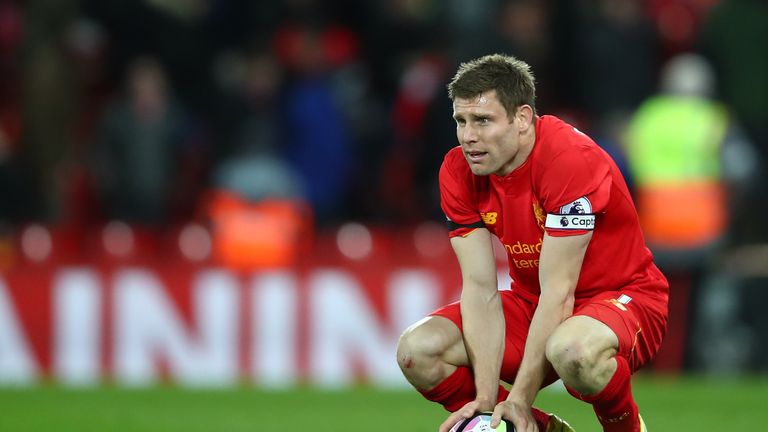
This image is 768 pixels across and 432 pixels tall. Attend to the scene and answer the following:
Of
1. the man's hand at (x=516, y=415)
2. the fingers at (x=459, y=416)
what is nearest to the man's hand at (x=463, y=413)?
the fingers at (x=459, y=416)

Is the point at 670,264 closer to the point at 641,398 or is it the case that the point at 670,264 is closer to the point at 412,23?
the point at 641,398

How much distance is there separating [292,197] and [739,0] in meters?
4.06

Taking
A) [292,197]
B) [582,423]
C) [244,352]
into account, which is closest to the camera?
[582,423]

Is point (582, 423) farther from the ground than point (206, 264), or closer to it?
closer to it

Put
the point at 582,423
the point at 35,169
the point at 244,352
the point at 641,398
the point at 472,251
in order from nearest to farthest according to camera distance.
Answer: the point at 472,251
the point at 582,423
the point at 641,398
the point at 244,352
the point at 35,169

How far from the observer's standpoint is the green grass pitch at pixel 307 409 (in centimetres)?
936

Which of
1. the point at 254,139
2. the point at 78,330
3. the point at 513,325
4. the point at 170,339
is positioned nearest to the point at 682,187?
the point at 254,139

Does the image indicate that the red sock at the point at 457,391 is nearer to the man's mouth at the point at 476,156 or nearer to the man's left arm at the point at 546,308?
the man's left arm at the point at 546,308

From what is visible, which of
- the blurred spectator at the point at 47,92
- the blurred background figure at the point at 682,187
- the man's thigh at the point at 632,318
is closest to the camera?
the man's thigh at the point at 632,318

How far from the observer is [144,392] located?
37.1 feet

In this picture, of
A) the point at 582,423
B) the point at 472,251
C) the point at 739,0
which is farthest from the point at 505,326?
the point at 739,0

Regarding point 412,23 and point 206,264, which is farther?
point 412,23

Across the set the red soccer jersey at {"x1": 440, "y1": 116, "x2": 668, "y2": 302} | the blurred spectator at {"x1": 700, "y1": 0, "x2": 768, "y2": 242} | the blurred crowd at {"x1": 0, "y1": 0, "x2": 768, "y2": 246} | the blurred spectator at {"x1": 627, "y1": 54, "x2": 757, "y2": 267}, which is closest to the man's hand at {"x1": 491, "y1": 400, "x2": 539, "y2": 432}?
the red soccer jersey at {"x1": 440, "y1": 116, "x2": 668, "y2": 302}

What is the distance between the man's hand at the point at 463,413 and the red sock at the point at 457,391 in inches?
11.6
